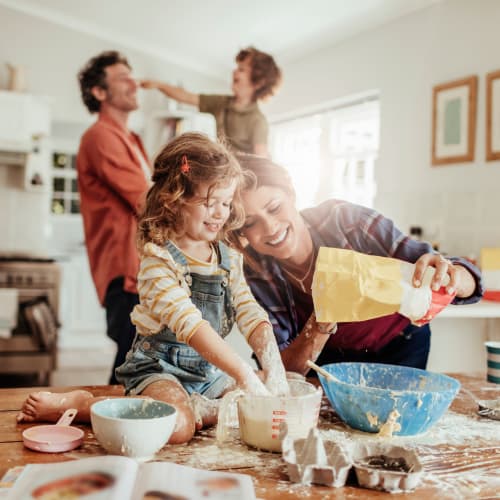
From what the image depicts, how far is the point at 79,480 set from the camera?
738mm

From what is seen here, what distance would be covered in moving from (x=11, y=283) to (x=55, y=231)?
3.75ft

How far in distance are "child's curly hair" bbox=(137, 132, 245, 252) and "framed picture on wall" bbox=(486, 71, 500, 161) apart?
1.86 m

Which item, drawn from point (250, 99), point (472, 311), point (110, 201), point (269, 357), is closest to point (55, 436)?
point (269, 357)

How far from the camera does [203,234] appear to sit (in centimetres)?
109

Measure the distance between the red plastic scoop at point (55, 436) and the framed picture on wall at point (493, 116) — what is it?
7.21 ft

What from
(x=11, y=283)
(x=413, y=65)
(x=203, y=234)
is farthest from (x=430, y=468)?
(x=11, y=283)

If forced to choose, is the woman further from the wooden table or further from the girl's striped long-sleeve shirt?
the wooden table

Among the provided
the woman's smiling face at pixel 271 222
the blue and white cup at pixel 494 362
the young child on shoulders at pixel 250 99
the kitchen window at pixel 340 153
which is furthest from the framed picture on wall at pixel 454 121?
the woman's smiling face at pixel 271 222

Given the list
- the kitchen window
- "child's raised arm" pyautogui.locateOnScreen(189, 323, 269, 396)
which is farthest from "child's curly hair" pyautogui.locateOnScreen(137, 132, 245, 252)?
the kitchen window

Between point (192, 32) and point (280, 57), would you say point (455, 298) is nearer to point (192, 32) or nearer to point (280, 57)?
point (280, 57)

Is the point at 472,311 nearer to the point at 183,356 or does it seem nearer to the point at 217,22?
the point at 183,356

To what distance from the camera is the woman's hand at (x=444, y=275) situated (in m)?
1.14

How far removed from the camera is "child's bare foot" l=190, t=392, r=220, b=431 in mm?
998

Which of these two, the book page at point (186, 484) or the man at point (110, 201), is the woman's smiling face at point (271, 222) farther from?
the man at point (110, 201)
